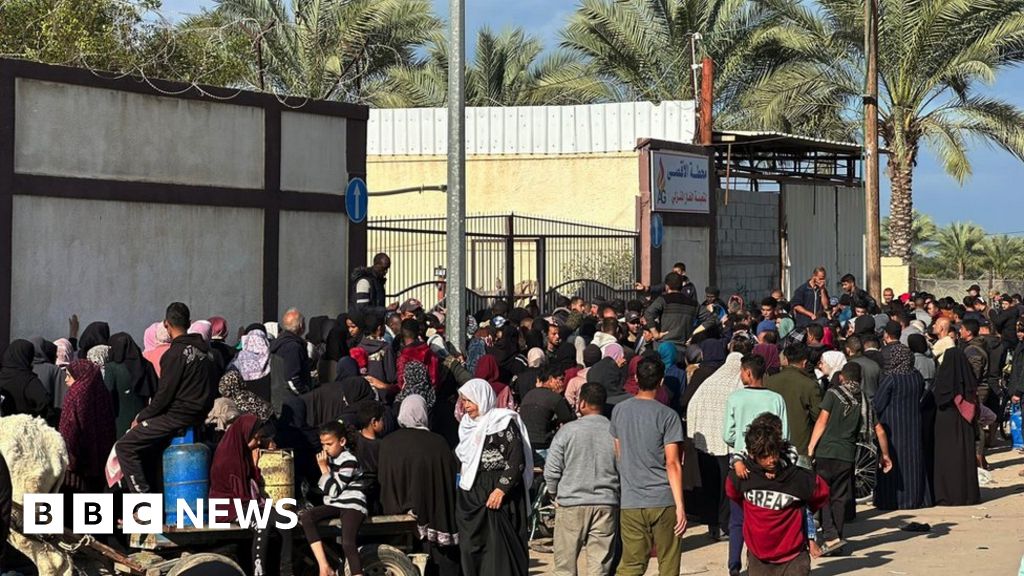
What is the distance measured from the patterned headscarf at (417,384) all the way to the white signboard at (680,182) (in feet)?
46.2

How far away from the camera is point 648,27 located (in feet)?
114

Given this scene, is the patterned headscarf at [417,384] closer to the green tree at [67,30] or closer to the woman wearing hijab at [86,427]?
the woman wearing hijab at [86,427]

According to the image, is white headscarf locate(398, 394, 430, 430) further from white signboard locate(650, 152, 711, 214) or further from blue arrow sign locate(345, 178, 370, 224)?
white signboard locate(650, 152, 711, 214)

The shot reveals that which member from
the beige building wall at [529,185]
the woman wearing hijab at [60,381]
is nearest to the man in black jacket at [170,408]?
the woman wearing hijab at [60,381]

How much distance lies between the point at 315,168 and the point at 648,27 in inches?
720

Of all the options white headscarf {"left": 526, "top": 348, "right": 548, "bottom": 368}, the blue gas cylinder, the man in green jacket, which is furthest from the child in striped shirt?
white headscarf {"left": 526, "top": 348, "right": 548, "bottom": 368}

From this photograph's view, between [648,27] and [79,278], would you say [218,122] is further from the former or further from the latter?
[648,27]

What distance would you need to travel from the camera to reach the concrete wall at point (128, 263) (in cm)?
1474

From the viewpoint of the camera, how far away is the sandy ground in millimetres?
11898

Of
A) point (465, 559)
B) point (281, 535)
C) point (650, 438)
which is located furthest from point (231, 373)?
point (650, 438)

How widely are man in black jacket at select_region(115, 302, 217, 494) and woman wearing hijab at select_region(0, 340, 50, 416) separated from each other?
3.91 feet

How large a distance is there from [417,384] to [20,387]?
2.86 meters

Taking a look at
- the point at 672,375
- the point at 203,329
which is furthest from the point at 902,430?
the point at 203,329

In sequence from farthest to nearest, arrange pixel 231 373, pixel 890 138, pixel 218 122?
pixel 890 138, pixel 218 122, pixel 231 373
